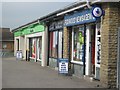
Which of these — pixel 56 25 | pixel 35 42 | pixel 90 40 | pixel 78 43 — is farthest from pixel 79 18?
pixel 35 42

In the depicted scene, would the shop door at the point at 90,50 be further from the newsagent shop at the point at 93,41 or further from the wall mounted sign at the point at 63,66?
the wall mounted sign at the point at 63,66

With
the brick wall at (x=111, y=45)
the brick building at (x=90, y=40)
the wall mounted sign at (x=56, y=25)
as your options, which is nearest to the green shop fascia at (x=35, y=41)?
the wall mounted sign at (x=56, y=25)

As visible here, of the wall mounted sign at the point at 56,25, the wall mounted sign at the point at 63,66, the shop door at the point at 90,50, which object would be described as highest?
the wall mounted sign at the point at 56,25

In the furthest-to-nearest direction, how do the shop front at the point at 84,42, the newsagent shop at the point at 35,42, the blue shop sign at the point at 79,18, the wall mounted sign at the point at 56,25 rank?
1. the newsagent shop at the point at 35,42
2. the wall mounted sign at the point at 56,25
3. the blue shop sign at the point at 79,18
4. the shop front at the point at 84,42

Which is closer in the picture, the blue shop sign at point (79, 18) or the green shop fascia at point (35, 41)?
the blue shop sign at point (79, 18)

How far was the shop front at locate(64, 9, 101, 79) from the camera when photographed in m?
14.7

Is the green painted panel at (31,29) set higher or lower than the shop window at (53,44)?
higher

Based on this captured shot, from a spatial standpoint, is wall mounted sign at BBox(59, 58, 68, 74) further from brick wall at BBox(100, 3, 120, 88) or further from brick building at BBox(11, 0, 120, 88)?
brick wall at BBox(100, 3, 120, 88)

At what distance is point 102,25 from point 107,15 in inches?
24.9

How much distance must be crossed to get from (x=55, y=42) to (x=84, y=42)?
669cm

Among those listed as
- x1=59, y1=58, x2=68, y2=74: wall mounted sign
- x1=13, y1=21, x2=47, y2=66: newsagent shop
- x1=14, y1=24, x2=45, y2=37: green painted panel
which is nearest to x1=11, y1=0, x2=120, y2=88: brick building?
x1=59, y1=58, x2=68, y2=74: wall mounted sign

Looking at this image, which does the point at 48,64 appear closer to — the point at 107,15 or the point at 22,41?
the point at 107,15

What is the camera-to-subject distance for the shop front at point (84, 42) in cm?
1470

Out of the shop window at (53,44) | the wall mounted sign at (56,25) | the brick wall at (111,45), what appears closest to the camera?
the brick wall at (111,45)
